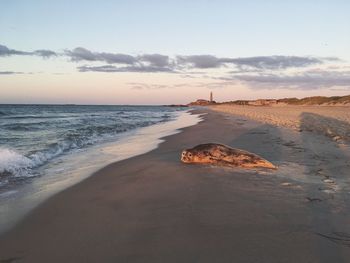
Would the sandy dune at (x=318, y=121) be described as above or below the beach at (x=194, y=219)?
above

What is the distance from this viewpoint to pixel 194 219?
4.66 m

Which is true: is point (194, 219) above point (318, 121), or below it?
below

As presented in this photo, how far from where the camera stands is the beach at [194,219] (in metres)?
3.67

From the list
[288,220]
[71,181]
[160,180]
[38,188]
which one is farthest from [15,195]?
[288,220]

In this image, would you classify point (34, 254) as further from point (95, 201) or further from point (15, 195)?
point (15, 195)

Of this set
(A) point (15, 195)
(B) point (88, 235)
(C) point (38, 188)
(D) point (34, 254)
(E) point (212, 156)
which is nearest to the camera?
(D) point (34, 254)

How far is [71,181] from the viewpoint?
293 inches

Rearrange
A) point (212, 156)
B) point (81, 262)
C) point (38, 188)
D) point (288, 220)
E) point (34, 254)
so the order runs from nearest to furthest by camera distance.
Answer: point (81, 262)
point (34, 254)
point (288, 220)
point (38, 188)
point (212, 156)

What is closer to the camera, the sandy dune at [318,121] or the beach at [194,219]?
the beach at [194,219]

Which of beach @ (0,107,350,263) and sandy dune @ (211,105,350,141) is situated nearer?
beach @ (0,107,350,263)

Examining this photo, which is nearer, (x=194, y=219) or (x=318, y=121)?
(x=194, y=219)

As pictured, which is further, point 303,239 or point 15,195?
point 15,195

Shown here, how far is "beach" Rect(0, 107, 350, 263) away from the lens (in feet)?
12.0

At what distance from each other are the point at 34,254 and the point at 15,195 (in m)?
2.88
